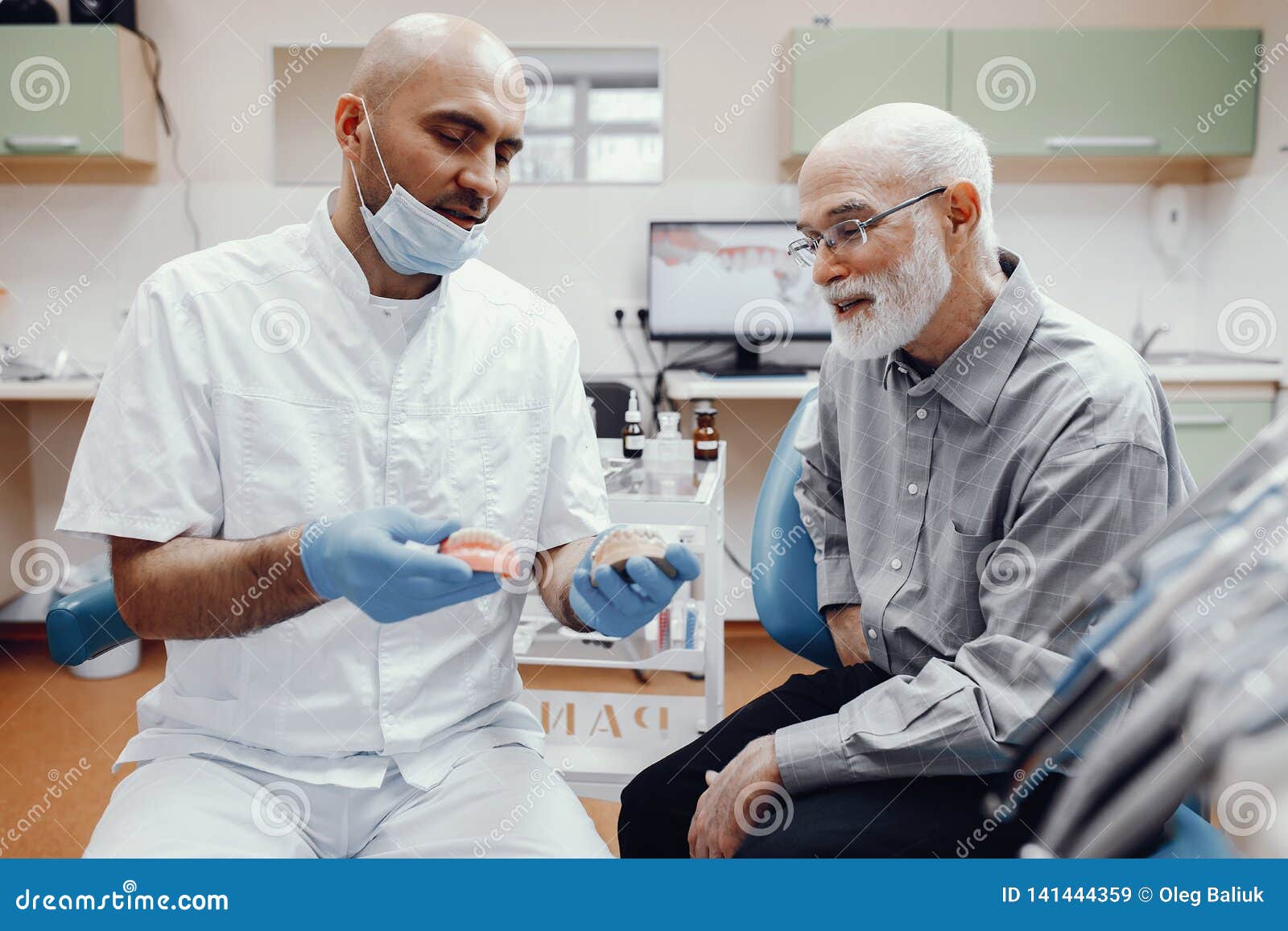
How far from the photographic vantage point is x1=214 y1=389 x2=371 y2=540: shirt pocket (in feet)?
3.67

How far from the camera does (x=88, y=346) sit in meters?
3.35

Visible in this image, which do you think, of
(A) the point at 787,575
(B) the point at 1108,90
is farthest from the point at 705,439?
(B) the point at 1108,90

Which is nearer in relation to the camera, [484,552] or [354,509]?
[484,552]

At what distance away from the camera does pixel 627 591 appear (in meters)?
1.04

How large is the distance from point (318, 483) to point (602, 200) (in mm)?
2411

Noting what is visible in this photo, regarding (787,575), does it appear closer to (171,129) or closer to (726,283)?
(726,283)

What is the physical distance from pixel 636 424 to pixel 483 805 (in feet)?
4.41

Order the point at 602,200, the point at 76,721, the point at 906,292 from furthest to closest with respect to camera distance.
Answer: the point at 602,200
the point at 76,721
the point at 906,292

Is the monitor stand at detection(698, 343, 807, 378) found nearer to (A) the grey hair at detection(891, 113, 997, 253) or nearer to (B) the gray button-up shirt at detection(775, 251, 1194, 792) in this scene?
(B) the gray button-up shirt at detection(775, 251, 1194, 792)

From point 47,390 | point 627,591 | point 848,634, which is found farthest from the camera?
point 47,390

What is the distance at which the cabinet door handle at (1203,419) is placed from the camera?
2.89m

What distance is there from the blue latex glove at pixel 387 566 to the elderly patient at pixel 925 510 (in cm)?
45

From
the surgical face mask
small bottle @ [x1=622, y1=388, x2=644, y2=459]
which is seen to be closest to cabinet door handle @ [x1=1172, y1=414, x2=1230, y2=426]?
small bottle @ [x1=622, y1=388, x2=644, y2=459]
